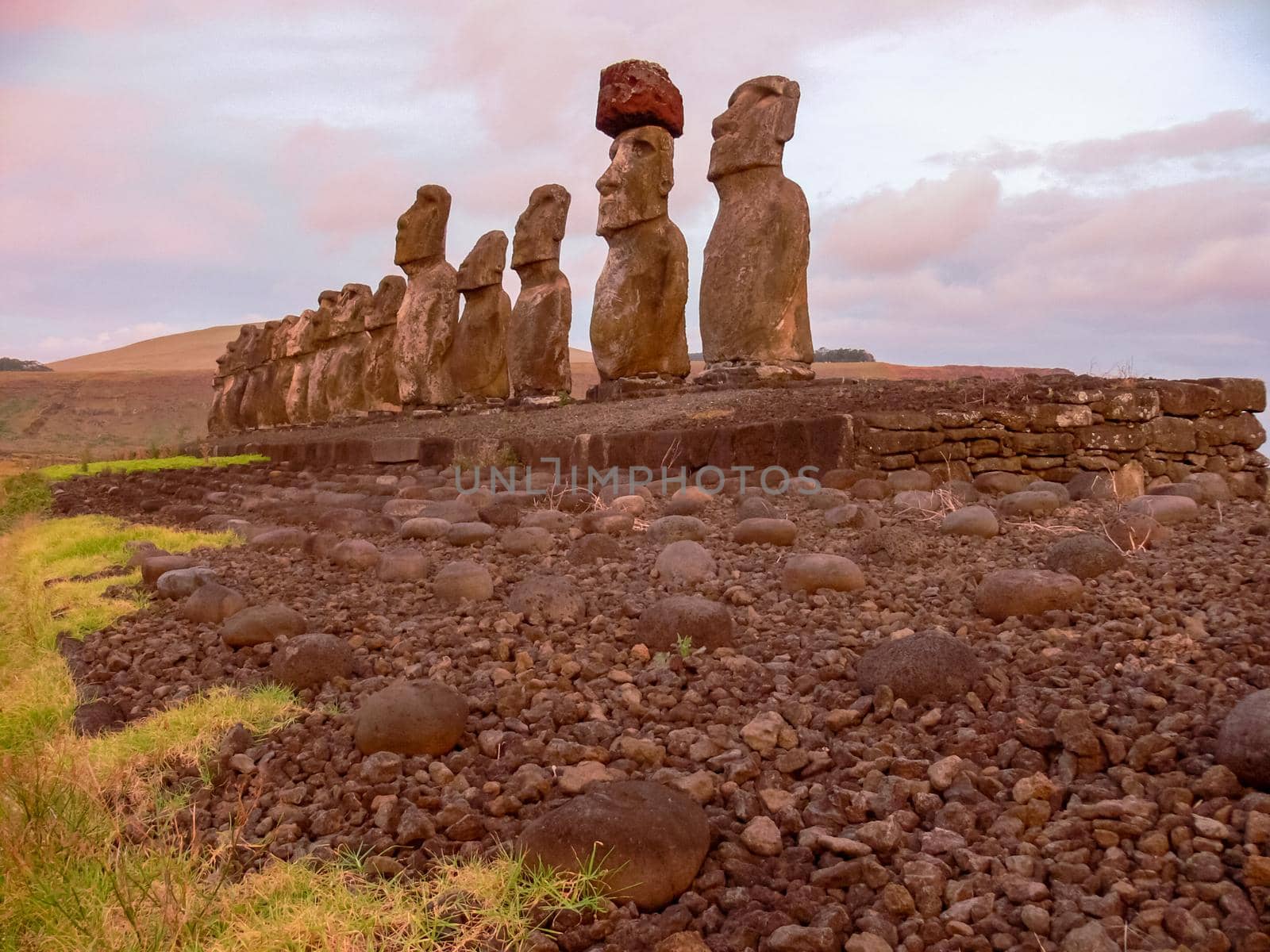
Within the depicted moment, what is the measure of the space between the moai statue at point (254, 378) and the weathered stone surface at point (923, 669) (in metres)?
20.2

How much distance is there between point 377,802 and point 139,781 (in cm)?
58

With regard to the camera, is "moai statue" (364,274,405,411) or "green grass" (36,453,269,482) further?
"moai statue" (364,274,405,411)

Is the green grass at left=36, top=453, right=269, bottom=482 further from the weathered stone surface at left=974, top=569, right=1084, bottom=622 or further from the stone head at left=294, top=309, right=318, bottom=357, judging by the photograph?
the weathered stone surface at left=974, top=569, right=1084, bottom=622

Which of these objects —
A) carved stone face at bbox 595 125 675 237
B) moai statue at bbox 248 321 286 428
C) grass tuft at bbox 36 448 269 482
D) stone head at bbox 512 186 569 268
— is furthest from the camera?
moai statue at bbox 248 321 286 428

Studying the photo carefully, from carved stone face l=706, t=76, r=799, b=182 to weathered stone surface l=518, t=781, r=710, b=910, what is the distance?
717cm

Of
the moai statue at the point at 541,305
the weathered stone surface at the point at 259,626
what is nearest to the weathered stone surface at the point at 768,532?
the weathered stone surface at the point at 259,626

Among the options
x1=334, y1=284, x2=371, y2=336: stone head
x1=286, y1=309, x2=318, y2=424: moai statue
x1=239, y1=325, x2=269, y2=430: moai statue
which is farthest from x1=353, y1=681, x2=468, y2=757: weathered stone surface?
x1=239, y1=325, x2=269, y2=430: moai statue

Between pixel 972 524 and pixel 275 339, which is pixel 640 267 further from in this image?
pixel 275 339

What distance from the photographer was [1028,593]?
2.86 metres

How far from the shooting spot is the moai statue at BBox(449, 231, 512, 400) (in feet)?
39.7

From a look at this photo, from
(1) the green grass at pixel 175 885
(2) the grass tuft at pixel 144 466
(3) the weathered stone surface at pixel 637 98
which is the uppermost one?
(3) the weathered stone surface at pixel 637 98

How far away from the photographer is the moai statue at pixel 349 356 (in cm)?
1598

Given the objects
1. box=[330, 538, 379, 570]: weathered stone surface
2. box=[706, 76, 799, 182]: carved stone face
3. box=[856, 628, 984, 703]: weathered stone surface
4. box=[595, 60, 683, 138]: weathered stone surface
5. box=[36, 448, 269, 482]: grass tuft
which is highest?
box=[595, 60, 683, 138]: weathered stone surface

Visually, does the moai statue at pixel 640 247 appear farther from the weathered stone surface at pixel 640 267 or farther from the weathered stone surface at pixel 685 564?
the weathered stone surface at pixel 685 564
